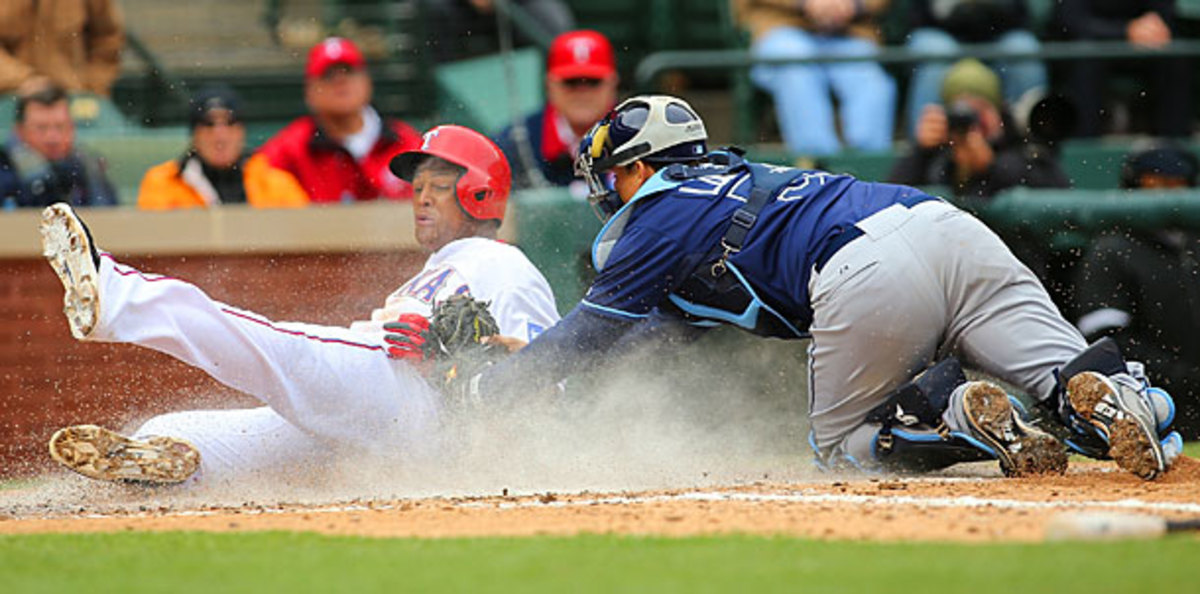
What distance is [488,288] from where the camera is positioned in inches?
261

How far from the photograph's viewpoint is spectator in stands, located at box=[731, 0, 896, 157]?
33.2ft

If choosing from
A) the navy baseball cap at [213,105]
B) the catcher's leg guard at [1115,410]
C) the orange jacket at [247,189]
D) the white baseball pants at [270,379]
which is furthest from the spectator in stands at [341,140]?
the catcher's leg guard at [1115,410]

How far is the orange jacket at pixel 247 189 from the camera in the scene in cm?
870

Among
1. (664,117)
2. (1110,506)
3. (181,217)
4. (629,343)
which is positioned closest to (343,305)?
(181,217)

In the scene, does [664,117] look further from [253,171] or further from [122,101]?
[122,101]

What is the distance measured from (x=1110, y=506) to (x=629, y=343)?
2.44 m

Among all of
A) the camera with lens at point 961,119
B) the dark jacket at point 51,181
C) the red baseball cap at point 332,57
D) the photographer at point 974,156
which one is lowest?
the photographer at point 974,156

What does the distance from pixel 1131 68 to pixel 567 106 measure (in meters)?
4.12

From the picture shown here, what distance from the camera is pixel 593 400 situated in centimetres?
658

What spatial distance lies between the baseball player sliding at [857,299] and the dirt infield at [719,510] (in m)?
0.21

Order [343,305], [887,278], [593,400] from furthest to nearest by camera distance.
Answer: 1. [343,305]
2. [593,400]
3. [887,278]

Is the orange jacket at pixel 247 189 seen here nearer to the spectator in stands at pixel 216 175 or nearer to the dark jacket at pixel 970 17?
the spectator in stands at pixel 216 175

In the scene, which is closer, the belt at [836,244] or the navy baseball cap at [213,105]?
the belt at [836,244]

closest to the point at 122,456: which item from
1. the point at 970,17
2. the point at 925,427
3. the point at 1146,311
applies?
the point at 925,427
